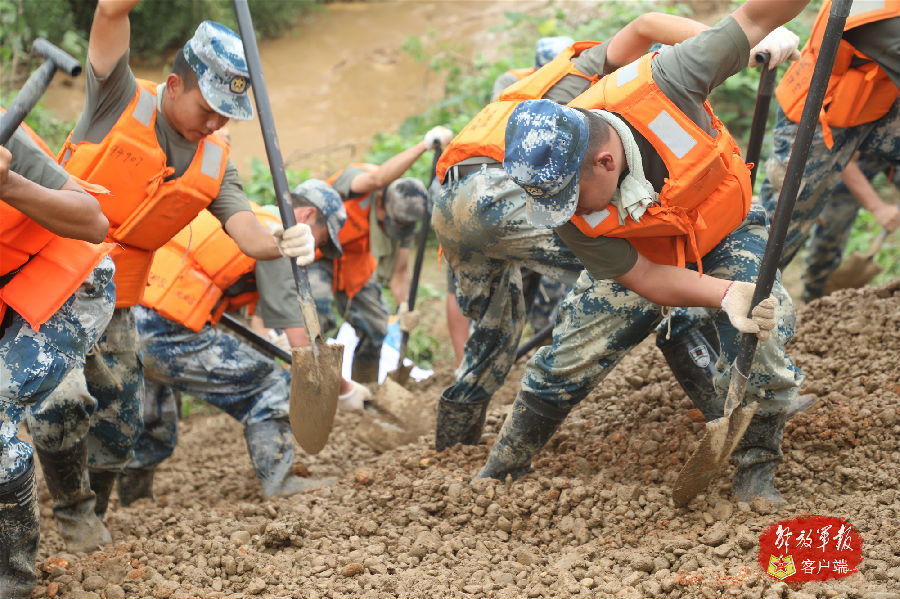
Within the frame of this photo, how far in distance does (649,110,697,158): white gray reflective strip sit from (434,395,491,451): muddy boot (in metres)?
1.67

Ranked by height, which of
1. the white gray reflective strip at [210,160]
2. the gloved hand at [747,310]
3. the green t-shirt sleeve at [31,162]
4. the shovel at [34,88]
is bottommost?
the gloved hand at [747,310]

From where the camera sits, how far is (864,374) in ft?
12.3

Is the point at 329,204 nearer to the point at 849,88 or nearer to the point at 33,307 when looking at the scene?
the point at 33,307

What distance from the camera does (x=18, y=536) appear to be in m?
2.75

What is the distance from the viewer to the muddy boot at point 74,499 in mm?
3287

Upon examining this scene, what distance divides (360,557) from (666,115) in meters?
1.82

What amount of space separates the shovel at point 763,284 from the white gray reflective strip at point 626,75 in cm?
50

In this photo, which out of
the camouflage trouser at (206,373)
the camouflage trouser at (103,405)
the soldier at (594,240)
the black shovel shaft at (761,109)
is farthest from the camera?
the camouflage trouser at (206,373)

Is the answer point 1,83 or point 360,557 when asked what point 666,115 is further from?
point 1,83

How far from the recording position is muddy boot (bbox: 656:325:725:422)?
3307 mm

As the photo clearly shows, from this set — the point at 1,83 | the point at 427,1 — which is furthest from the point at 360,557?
the point at 427,1

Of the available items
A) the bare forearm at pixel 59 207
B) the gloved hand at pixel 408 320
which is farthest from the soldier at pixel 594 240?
the gloved hand at pixel 408 320

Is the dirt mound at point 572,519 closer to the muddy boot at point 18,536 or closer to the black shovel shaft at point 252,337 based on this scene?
the muddy boot at point 18,536

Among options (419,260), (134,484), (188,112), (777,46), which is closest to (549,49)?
(419,260)
